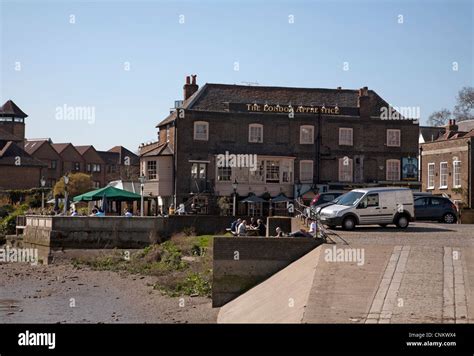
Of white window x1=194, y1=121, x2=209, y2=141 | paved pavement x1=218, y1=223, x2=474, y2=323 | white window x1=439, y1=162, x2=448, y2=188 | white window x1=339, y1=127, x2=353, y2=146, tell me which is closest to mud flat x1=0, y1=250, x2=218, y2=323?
paved pavement x1=218, y1=223, x2=474, y2=323

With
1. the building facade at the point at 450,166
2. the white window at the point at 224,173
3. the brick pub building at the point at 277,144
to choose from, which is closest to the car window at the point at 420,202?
the building facade at the point at 450,166

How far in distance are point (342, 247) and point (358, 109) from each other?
1323 inches

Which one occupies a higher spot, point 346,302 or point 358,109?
point 358,109

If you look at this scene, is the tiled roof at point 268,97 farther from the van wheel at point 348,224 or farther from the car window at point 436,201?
the van wheel at point 348,224

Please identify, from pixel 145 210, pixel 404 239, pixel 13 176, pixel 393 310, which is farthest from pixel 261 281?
pixel 13 176

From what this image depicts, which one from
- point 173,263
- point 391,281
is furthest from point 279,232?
point 173,263

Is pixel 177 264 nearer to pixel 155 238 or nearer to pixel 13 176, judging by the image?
pixel 155 238

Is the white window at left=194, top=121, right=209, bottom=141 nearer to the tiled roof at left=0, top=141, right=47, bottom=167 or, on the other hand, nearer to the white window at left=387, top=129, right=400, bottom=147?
the white window at left=387, top=129, right=400, bottom=147

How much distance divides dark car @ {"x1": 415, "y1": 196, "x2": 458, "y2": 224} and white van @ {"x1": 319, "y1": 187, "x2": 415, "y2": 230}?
22.4ft

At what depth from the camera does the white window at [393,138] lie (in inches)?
2281

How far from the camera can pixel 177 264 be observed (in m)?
36.5

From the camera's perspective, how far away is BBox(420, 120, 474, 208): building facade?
51.9m

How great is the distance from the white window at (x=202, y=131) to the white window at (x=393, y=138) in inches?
533
